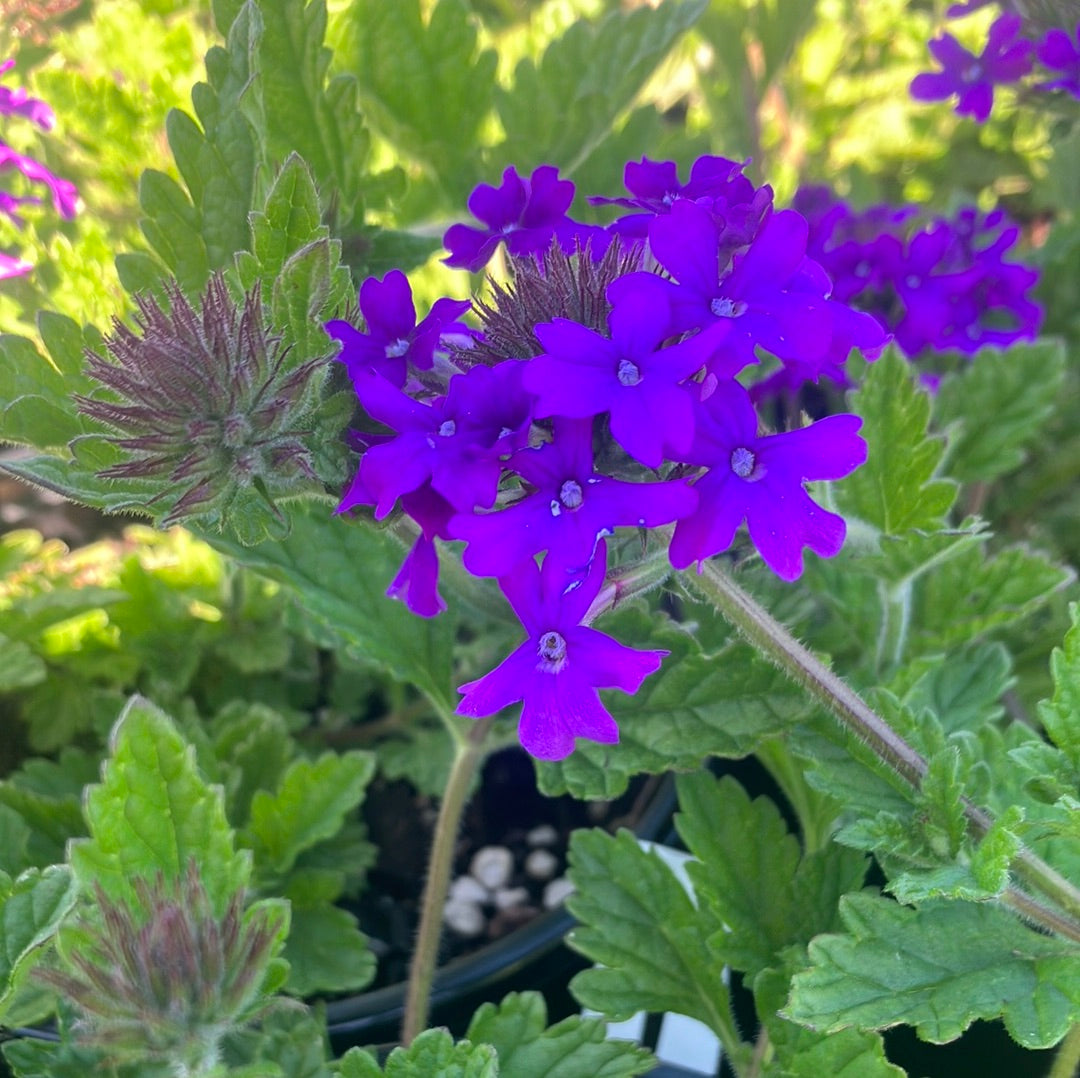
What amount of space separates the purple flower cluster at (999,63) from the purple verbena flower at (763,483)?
0.96 meters

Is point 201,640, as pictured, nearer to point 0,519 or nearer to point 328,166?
point 328,166

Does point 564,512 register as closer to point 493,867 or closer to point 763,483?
point 763,483

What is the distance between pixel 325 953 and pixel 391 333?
0.76 m

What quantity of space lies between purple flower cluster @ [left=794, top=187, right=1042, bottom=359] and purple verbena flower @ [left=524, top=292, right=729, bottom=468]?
74cm

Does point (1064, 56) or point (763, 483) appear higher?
point (1064, 56)

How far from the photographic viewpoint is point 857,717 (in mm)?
963

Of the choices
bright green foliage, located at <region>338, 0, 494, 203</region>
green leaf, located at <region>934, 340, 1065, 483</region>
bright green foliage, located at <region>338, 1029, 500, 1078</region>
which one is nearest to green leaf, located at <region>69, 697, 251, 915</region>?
bright green foliage, located at <region>338, 1029, 500, 1078</region>

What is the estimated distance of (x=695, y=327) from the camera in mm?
885

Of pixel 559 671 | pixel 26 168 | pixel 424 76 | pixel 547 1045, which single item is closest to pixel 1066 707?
pixel 559 671

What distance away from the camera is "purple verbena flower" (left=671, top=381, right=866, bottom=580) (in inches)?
32.4

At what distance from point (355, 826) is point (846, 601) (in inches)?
29.5

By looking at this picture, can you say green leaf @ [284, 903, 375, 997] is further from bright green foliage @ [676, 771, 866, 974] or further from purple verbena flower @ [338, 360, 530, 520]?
purple verbena flower @ [338, 360, 530, 520]

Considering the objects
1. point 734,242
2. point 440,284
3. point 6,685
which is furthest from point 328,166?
point 6,685

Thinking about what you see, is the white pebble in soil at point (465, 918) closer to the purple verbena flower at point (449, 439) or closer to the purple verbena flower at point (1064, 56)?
the purple verbena flower at point (449, 439)
